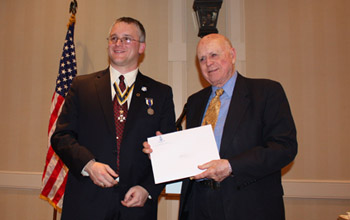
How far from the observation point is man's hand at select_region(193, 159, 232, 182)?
62.5 inches

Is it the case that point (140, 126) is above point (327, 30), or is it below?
below

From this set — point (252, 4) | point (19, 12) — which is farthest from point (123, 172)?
point (19, 12)

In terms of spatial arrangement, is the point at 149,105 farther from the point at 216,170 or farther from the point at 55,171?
the point at 55,171

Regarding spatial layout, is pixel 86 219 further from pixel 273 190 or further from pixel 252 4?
pixel 252 4

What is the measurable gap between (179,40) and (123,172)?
265 cm

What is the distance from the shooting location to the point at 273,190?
1729 millimetres

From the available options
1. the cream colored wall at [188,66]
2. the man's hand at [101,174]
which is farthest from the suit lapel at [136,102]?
the cream colored wall at [188,66]

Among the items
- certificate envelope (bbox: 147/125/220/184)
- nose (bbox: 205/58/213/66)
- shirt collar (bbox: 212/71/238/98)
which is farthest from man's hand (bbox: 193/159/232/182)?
nose (bbox: 205/58/213/66)

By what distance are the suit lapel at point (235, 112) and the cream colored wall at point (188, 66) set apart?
1.93 m

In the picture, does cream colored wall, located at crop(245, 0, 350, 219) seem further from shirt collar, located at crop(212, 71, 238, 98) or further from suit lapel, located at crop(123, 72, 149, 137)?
suit lapel, located at crop(123, 72, 149, 137)

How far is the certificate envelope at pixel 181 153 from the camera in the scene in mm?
1647

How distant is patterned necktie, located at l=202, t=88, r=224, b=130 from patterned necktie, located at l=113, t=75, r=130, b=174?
58 cm

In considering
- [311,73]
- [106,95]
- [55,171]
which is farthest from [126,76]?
[311,73]

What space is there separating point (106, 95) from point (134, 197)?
70 centimetres
